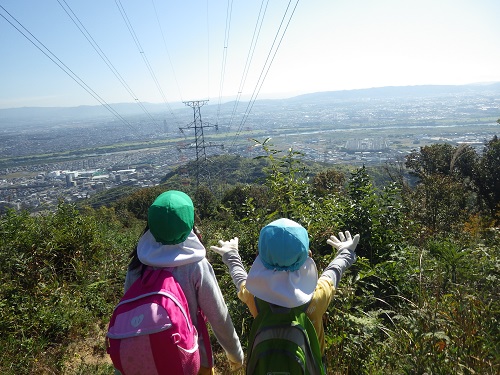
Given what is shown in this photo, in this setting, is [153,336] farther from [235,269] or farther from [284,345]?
[235,269]

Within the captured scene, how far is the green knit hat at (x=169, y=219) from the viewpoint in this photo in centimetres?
137

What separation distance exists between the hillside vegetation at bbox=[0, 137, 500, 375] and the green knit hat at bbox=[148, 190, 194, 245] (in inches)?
44.6

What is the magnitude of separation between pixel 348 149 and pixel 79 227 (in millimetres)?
46286

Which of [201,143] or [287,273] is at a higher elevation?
[287,273]

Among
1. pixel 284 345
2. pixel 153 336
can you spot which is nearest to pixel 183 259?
pixel 153 336

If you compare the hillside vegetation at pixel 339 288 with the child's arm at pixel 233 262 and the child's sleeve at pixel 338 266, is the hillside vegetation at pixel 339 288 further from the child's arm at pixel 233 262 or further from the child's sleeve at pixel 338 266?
the child's arm at pixel 233 262

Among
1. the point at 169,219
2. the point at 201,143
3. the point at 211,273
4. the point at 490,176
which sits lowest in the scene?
the point at 490,176

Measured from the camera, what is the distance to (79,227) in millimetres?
4203

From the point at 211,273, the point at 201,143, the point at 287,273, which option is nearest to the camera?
the point at 287,273

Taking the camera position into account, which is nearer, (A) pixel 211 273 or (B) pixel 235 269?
(A) pixel 211 273

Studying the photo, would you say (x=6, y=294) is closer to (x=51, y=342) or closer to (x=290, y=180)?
(x=51, y=342)

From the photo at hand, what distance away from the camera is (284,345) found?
48.4 inches

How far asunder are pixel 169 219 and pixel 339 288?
127 cm

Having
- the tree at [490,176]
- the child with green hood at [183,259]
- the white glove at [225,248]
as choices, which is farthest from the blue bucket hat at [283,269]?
the tree at [490,176]
